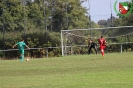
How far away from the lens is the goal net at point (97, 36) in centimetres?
4184

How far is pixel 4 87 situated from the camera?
42.2 feet

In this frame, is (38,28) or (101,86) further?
(38,28)

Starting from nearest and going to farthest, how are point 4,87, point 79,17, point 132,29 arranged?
point 4,87, point 132,29, point 79,17

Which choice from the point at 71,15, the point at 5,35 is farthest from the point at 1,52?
the point at 71,15

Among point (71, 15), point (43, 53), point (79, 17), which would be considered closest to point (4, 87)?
point (43, 53)

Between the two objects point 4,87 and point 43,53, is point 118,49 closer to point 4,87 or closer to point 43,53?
point 43,53

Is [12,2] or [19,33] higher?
[12,2]

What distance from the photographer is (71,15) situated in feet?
164

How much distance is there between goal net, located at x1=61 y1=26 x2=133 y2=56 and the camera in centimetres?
4184

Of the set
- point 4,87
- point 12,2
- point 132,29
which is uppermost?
point 12,2

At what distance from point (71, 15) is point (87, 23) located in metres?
2.93

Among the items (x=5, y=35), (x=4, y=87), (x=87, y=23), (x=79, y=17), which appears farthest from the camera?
(x=79, y=17)

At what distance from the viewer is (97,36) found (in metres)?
44.4

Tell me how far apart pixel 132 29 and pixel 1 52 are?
53.2ft
